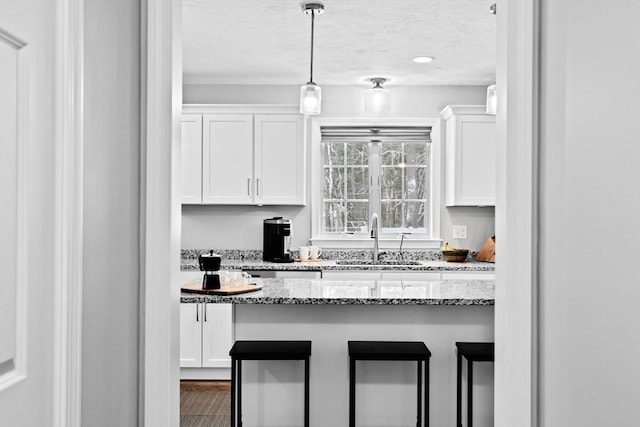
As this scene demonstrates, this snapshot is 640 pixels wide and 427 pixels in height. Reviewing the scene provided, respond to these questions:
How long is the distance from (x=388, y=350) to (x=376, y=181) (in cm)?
288

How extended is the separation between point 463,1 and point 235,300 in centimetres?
210

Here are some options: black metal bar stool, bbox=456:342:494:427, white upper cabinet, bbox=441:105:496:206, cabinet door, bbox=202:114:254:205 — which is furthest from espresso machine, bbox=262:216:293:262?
black metal bar stool, bbox=456:342:494:427

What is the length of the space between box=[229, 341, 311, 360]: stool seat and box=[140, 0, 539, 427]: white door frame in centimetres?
111

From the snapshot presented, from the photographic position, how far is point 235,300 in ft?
8.95

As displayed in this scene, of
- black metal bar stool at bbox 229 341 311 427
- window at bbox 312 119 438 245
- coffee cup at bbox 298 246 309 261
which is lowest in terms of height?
black metal bar stool at bbox 229 341 311 427

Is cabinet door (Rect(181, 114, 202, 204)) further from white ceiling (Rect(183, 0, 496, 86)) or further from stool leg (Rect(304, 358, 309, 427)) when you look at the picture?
stool leg (Rect(304, 358, 309, 427))
